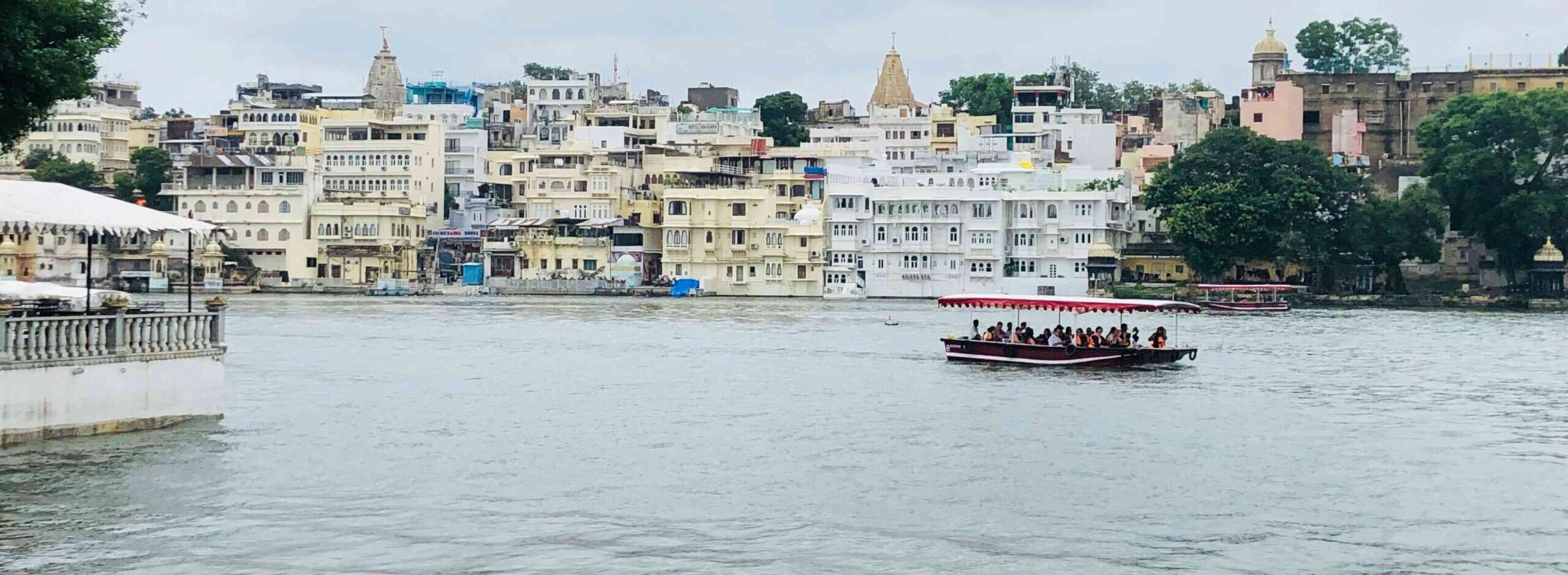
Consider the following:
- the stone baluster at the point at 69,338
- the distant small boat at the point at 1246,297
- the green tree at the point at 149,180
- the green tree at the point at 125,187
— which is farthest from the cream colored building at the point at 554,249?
the stone baluster at the point at 69,338

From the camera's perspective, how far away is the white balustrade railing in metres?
19.0

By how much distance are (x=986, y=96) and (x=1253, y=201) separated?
114ft

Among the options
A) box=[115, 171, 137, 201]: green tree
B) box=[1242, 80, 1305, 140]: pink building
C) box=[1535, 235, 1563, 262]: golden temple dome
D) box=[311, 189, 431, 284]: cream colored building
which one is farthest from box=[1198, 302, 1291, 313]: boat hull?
box=[115, 171, 137, 201]: green tree

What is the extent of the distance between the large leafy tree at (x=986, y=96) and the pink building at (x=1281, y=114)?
14.6 metres

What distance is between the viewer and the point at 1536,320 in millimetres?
66500

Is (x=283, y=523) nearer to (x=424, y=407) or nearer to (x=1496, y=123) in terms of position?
(x=424, y=407)

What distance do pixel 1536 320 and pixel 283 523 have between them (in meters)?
A: 57.1

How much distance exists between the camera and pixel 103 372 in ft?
66.2

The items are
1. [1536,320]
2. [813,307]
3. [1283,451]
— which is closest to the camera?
[1283,451]

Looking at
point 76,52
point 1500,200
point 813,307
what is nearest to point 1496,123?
point 1500,200

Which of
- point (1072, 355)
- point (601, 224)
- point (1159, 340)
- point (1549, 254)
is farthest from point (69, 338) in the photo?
point (1549, 254)

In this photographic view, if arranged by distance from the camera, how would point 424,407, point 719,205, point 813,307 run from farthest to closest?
point 719,205 → point 813,307 → point 424,407

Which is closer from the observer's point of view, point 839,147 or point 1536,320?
point 1536,320

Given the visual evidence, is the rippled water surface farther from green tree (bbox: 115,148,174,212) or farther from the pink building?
green tree (bbox: 115,148,174,212)
